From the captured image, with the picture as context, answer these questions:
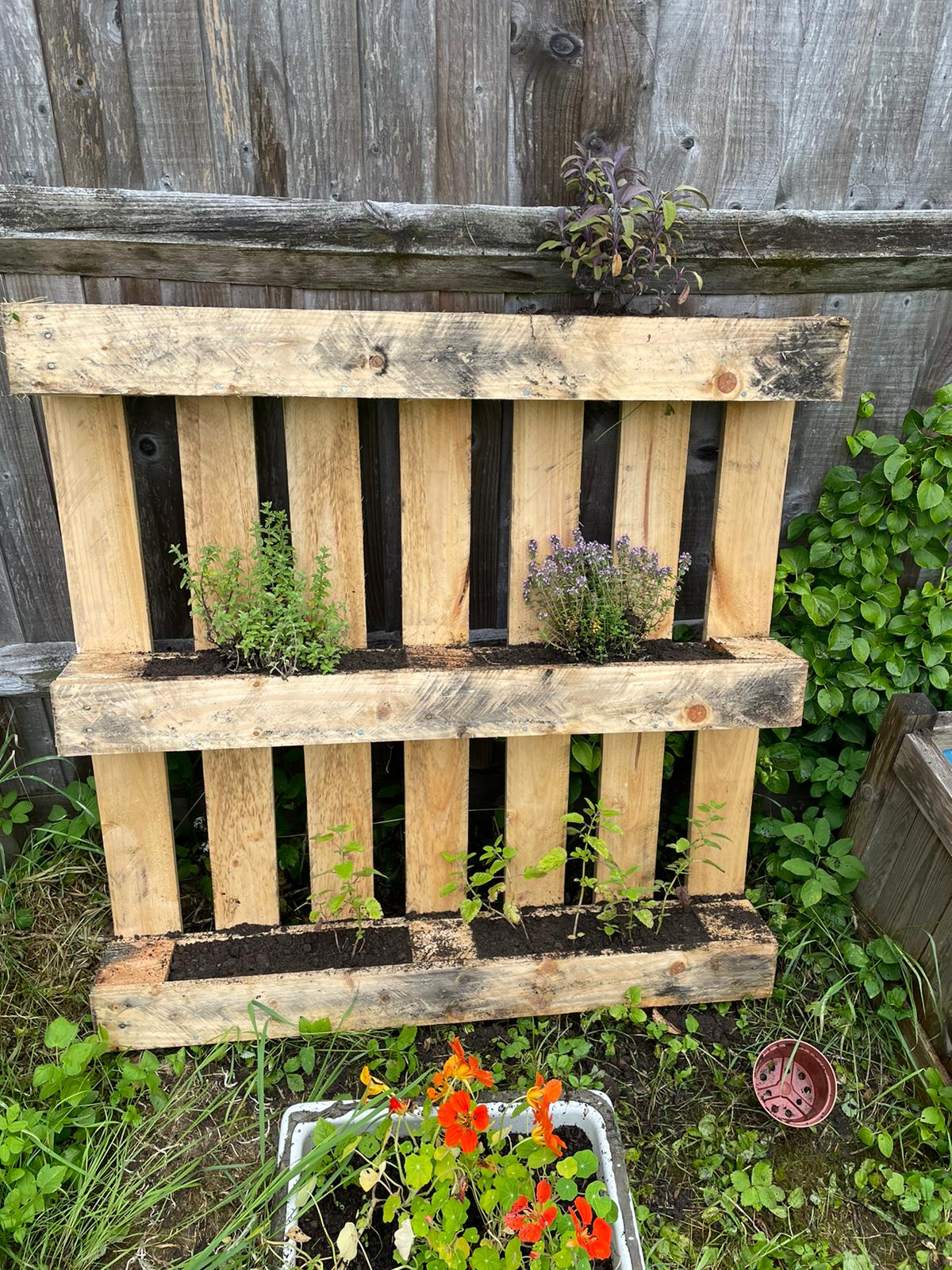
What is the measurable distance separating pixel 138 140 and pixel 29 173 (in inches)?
10.0

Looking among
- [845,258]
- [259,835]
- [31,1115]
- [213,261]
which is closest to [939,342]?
[845,258]

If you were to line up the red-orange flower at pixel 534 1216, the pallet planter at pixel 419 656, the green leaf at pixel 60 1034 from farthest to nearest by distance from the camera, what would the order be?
1. the green leaf at pixel 60 1034
2. the pallet planter at pixel 419 656
3. the red-orange flower at pixel 534 1216

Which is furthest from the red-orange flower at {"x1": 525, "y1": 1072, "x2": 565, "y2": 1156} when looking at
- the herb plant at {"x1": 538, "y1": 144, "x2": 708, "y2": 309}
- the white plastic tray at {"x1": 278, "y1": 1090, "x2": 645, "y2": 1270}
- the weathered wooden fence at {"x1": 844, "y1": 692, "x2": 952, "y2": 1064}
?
the herb plant at {"x1": 538, "y1": 144, "x2": 708, "y2": 309}

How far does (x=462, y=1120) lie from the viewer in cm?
151

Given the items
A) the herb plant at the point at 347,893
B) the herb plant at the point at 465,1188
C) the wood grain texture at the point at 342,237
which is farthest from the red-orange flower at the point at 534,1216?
the wood grain texture at the point at 342,237

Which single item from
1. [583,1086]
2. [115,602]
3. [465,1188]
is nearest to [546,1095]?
[465,1188]

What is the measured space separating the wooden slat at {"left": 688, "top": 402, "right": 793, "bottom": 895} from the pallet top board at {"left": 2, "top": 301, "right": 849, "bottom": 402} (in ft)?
0.50

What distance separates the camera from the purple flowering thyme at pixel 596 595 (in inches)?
82.0

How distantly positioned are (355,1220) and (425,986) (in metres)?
0.57

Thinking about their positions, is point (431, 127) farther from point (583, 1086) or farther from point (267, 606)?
point (583, 1086)

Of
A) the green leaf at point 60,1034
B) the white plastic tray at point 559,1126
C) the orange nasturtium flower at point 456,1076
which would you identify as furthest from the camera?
the green leaf at point 60,1034

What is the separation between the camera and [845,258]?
225 centimetres

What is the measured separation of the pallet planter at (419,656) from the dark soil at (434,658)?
2cm

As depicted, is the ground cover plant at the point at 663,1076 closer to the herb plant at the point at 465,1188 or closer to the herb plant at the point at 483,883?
the herb plant at the point at 465,1188
